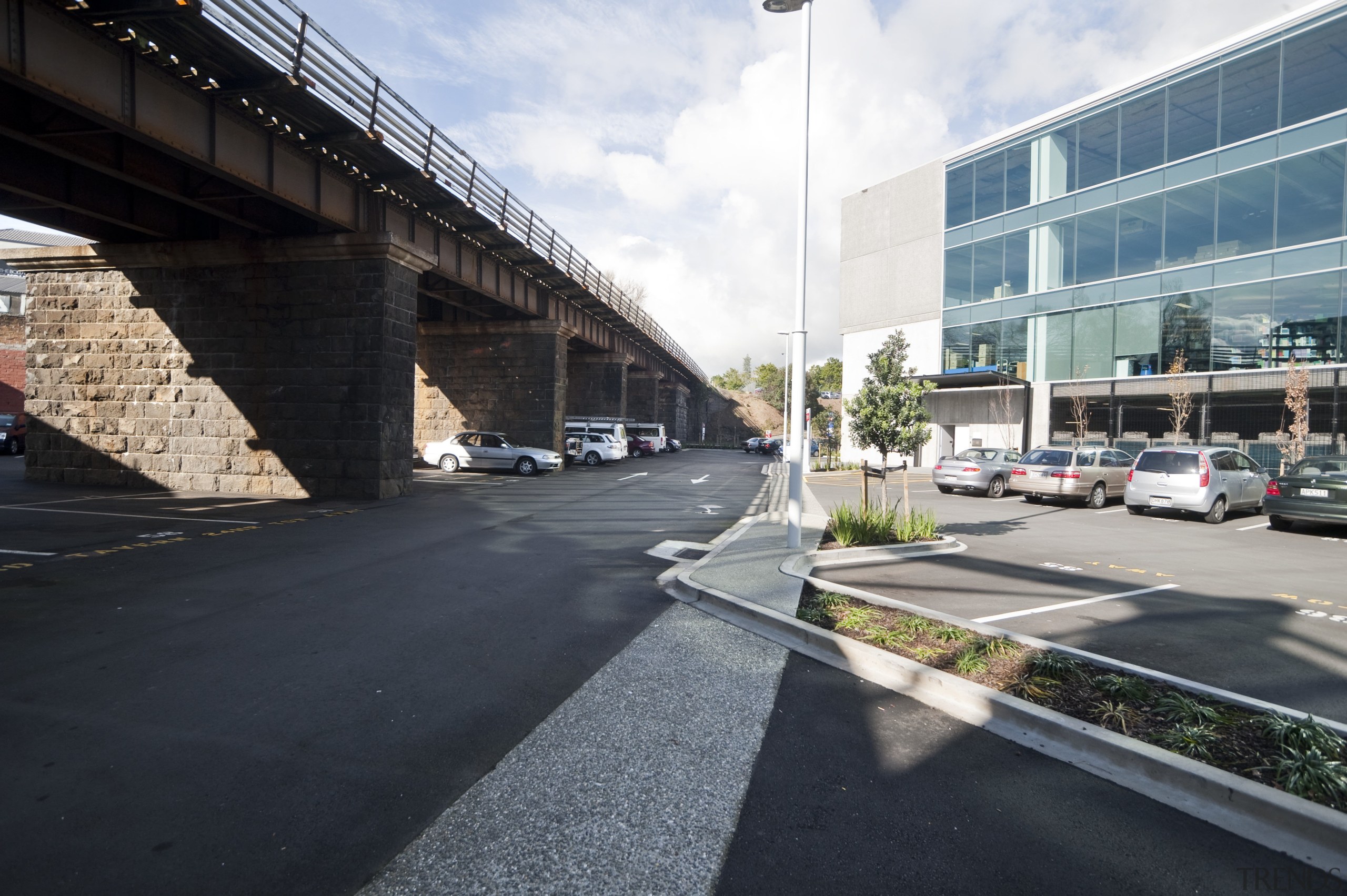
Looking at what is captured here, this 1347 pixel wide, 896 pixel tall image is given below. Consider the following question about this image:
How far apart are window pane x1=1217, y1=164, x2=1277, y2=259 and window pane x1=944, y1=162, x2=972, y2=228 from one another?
37.0 feet

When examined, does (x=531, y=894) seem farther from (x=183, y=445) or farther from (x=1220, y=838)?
(x=183, y=445)

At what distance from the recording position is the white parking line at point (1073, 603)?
6727 mm

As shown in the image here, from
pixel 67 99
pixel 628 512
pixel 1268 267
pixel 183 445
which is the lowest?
pixel 628 512

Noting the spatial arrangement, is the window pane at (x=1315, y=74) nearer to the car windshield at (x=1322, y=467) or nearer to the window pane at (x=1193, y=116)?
the window pane at (x=1193, y=116)

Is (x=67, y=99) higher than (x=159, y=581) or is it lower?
higher

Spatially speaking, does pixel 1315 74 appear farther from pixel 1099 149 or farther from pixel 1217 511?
pixel 1217 511

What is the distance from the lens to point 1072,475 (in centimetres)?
1798

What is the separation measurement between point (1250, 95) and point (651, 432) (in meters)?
35.0

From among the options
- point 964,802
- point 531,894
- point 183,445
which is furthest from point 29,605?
point 183,445

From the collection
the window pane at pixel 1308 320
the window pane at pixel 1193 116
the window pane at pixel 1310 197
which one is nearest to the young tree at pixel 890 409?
the window pane at pixel 1308 320

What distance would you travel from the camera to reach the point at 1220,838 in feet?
10.3

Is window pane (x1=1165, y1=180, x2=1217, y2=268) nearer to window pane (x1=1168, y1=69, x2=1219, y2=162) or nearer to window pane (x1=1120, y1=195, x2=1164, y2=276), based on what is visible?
window pane (x1=1120, y1=195, x2=1164, y2=276)

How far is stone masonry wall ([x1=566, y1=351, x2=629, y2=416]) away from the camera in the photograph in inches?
1740

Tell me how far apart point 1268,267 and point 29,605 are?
33.7 m
